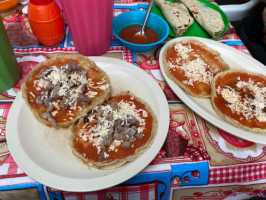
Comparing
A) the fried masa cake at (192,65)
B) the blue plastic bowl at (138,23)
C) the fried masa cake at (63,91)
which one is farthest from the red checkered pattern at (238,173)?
the blue plastic bowl at (138,23)

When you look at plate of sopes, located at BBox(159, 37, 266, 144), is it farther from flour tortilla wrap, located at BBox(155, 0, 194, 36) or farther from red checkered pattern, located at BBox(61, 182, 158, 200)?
red checkered pattern, located at BBox(61, 182, 158, 200)

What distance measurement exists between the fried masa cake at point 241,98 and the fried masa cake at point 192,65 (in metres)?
0.11

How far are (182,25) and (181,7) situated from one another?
0.52m

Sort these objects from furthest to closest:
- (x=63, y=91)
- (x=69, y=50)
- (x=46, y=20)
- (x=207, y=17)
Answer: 1. (x=207, y=17)
2. (x=69, y=50)
3. (x=46, y=20)
4. (x=63, y=91)

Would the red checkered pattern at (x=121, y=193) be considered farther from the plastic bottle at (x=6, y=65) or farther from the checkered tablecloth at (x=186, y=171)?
the plastic bottle at (x=6, y=65)

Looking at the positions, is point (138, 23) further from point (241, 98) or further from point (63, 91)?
point (241, 98)

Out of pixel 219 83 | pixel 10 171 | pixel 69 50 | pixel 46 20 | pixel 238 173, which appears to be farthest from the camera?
pixel 69 50

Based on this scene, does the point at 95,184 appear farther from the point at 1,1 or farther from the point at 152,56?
the point at 1,1

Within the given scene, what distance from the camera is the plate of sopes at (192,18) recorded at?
236cm

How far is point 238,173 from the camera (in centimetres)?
151

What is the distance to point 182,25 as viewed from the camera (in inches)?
91.9

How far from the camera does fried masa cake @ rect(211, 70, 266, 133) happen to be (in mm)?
1556

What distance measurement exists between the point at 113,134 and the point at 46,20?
4.06 ft

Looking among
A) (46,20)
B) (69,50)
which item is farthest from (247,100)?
(46,20)
